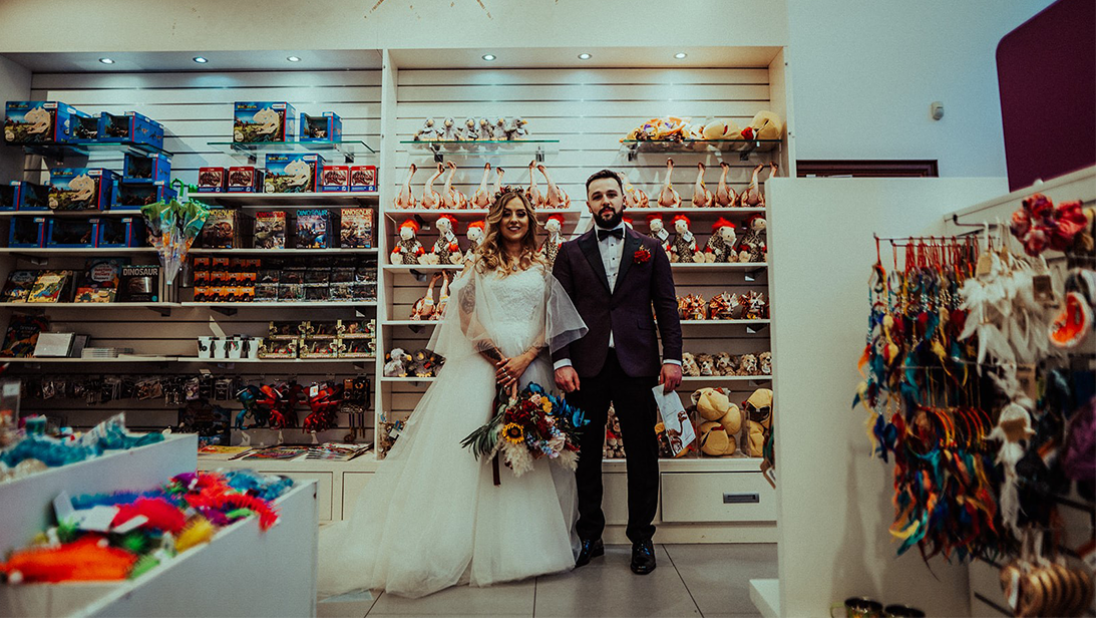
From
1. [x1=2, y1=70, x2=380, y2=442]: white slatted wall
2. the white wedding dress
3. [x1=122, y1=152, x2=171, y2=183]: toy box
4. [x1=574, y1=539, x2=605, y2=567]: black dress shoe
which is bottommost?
[x1=574, y1=539, x2=605, y2=567]: black dress shoe

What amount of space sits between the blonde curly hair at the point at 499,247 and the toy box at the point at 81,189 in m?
2.57

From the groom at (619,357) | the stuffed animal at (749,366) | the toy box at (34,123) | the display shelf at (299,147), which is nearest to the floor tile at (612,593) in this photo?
the groom at (619,357)

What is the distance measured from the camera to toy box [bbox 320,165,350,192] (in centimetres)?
355

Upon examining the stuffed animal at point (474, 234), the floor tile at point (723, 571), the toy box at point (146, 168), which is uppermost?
the toy box at point (146, 168)

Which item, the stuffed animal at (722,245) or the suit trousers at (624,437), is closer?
the suit trousers at (624,437)

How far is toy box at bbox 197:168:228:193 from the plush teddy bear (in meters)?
3.14

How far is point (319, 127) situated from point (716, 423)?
2.99 meters

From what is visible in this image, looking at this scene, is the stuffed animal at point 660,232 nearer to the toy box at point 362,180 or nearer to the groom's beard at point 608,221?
the groom's beard at point 608,221

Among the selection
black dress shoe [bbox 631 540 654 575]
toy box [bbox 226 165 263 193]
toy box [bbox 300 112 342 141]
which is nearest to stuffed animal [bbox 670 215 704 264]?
black dress shoe [bbox 631 540 654 575]

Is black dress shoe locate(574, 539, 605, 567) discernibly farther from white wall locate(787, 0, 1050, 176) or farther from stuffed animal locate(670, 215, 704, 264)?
white wall locate(787, 0, 1050, 176)

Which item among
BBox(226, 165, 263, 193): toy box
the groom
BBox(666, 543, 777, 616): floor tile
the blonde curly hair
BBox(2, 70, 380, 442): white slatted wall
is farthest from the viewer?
BBox(2, 70, 380, 442): white slatted wall

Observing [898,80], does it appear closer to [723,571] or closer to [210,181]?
[723,571]

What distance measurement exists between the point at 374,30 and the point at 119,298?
7.55ft

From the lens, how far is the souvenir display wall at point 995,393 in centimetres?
117
